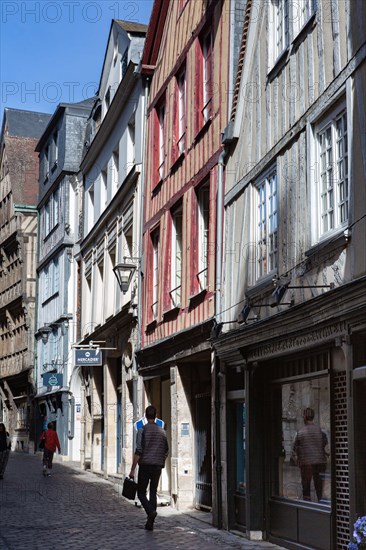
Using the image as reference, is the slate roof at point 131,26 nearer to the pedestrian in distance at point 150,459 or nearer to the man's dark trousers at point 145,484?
the pedestrian in distance at point 150,459

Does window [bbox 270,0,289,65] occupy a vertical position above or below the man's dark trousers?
above

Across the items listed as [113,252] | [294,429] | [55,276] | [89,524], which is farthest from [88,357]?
[294,429]

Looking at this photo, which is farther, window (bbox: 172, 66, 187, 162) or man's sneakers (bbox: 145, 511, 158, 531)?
window (bbox: 172, 66, 187, 162)

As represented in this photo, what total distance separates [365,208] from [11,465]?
24.2m

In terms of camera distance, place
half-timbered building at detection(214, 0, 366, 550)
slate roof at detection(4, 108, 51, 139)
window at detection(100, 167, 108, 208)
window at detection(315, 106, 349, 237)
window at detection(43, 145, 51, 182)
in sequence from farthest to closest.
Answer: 1. slate roof at detection(4, 108, 51, 139)
2. window at detection(43, 145, 51, 182)
3. window at detection(100, 167, 108, 208)
4. window at detection(315, 106, 349, 237)
5. half-timbered building at detection(214, 0, 366, 550)

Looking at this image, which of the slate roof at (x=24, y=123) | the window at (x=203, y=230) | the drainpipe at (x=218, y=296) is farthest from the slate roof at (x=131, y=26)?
the slate roof at (x=24, y=123)

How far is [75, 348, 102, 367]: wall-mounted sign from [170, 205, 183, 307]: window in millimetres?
7367

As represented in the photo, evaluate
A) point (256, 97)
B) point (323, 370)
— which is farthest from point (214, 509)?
point (256, 97)

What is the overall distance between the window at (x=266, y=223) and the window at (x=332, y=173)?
149cm

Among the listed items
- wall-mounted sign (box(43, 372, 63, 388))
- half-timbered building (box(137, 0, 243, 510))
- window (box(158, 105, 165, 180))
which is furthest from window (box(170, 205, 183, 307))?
wall-mounted sign (box(43, 372, 63, 388))

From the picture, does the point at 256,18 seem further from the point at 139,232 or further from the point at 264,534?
the point at 139,232

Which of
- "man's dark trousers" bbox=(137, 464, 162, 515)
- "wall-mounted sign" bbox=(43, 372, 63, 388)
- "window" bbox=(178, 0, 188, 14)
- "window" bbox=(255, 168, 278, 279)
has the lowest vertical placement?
"man's dark trousers" bbox=(137, 464, 162, 515)

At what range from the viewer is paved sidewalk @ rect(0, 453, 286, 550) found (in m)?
11.8

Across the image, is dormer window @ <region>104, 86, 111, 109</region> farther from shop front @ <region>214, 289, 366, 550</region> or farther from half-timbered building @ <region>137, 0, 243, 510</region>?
shop front @ <region>214, 289, 366, 550</region>
